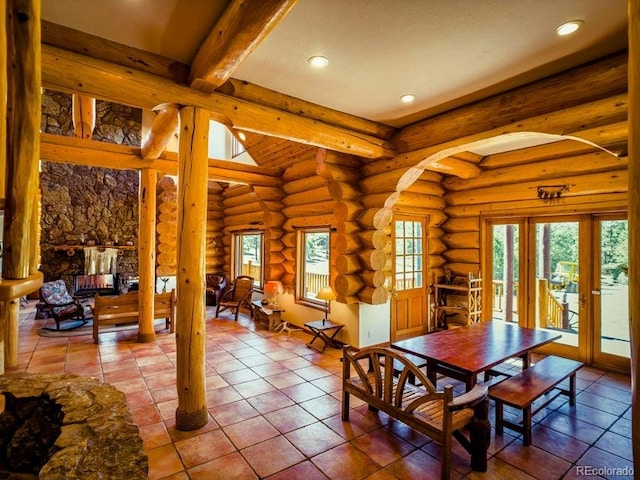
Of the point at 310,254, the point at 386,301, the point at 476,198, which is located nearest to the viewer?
the point at 386,301

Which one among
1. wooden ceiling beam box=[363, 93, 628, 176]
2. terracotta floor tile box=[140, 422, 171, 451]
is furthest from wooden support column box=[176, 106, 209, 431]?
wooden ceiling beam box=[363, 93, 628, 176]

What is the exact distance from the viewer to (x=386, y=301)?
4957 millimetres

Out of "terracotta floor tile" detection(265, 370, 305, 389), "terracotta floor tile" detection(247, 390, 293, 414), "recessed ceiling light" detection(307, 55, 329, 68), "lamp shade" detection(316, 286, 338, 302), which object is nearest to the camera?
"recessed ceiling light" detection(307, 55, 329, 68)

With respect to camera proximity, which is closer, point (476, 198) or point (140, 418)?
point (140, 418)

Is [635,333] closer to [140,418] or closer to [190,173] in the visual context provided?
[190,173]

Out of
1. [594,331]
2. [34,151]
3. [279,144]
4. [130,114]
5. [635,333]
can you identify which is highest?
[130,114]

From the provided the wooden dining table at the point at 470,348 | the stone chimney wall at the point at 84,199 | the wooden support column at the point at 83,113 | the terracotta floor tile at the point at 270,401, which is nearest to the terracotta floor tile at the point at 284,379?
the terracotta floor tile at the point at 270,401

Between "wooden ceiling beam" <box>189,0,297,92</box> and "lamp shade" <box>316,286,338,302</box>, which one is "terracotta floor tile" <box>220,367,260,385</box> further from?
"wooden ceiling beam" <box>189,0,297,92</box>

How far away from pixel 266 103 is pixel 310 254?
3623 mm

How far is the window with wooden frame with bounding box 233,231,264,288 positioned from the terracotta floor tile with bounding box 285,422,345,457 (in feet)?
18.7

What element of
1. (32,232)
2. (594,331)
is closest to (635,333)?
(32,232)

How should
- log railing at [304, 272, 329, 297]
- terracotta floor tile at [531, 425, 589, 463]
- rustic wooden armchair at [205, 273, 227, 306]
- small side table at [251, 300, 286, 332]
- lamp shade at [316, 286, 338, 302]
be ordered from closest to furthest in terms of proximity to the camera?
terracotta floor tile at [531, 425, 589, 463] < lamp shade at [316, 286, 338, 302] < small side table at [251, 300, 286, 332] < log railing at [304, 272, 329, 297] < rustic wooden armchair at [205, 273, 227, 306]

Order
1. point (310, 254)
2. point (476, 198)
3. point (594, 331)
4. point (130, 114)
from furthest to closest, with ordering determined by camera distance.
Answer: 1. point (130, 114)
2. point (310, 254)
3. point (476, 198)
4. point (594, 331)

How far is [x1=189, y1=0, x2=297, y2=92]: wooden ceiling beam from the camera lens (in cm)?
187
